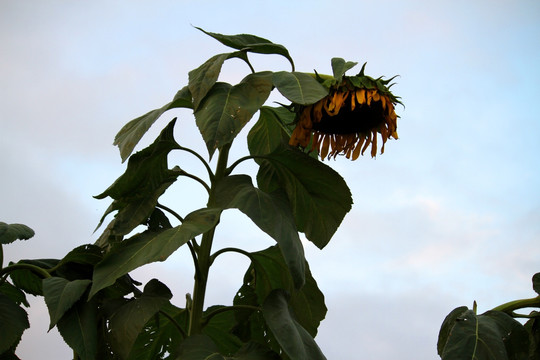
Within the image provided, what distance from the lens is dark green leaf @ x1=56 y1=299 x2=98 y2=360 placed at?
1.90 metres

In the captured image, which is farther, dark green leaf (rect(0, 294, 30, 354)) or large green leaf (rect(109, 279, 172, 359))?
dark green leaf (rect(0, 294, 30, 354))

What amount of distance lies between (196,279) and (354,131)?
655 mm

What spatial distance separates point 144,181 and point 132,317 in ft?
→ 1.53

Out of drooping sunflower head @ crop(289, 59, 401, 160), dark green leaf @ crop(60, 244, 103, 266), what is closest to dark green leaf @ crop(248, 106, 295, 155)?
drooping sunflower head @ crop(289, 59, 401, 160)

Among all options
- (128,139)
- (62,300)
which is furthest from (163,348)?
(128,139)

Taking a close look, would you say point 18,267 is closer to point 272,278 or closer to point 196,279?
point 196,279

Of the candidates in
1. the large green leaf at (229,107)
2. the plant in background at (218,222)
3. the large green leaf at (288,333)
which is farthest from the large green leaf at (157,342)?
the large green leaf at (229,107)

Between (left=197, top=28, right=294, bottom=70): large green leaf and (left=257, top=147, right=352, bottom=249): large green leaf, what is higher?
(left=197, top=28, right=294, bottom=70): large green leaf

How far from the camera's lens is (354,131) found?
7.31ft

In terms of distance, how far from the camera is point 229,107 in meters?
1.96

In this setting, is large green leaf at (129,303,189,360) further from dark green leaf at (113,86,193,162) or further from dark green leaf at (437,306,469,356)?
dark green leaf at (437,306,469,356)

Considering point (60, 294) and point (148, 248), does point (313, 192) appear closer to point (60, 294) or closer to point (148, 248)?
point (148, 248)

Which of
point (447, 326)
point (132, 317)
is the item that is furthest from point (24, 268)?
point (447, 326)

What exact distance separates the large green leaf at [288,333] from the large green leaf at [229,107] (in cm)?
46
